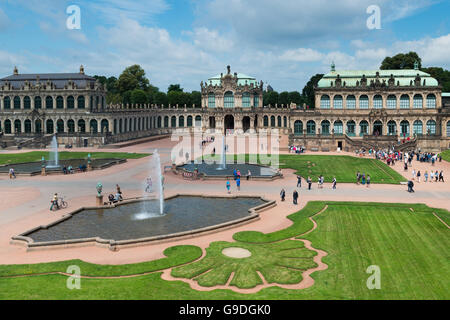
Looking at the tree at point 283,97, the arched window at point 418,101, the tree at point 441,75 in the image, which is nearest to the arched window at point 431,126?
the arched window at point 418,101

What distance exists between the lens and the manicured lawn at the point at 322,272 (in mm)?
22812

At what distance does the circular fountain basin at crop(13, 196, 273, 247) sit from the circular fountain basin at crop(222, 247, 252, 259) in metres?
4.22

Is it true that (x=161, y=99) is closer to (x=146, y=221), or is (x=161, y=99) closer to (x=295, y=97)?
(x=295, y=97)

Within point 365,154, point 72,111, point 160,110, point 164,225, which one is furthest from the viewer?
point 160,110

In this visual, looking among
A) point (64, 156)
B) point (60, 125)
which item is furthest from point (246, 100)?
point (64, 156)

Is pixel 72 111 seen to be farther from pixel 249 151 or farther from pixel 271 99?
pixel 271 99

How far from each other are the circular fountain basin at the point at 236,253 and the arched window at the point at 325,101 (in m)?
92.7

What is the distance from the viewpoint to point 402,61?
471 ft

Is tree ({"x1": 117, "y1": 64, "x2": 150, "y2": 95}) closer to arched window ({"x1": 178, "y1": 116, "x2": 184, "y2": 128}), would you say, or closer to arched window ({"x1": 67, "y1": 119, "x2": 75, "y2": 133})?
arched window ({"x1": 178, "y1": 116, "x2": 184, "y2": 128})

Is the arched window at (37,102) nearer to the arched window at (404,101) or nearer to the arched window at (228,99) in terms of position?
the arched window at (228,99)

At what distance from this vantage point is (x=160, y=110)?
142125mm
